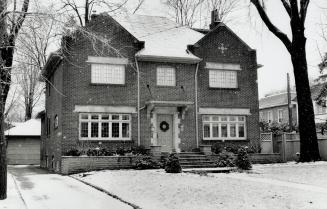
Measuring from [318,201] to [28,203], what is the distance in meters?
7.48

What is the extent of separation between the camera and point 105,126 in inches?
960

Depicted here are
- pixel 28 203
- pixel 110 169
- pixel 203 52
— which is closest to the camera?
pixel 28 203

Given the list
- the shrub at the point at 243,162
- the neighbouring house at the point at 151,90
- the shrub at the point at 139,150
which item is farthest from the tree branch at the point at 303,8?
the shrub at the point at 139,150

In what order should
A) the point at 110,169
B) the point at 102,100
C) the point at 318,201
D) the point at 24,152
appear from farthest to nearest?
the point at 24,152
the point at 102,100
the point at 110,169
the point at 318,201

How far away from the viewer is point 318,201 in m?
10.8

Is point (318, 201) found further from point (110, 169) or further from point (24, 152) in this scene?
point (24, 152)

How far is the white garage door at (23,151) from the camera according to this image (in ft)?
127

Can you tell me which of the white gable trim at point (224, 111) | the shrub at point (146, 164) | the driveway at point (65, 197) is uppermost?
the white gable trim at point (224, 111)

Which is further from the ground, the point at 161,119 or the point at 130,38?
the point at 130,38

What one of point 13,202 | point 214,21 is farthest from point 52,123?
point 13,202

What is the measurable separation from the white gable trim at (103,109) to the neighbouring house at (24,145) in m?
16.4

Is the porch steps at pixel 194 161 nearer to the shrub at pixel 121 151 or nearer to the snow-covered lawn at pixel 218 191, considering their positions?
the shrub at pixel 121 151

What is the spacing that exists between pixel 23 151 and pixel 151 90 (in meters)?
18.7

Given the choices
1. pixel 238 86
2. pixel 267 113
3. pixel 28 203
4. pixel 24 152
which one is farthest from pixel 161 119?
pixel 267 113
